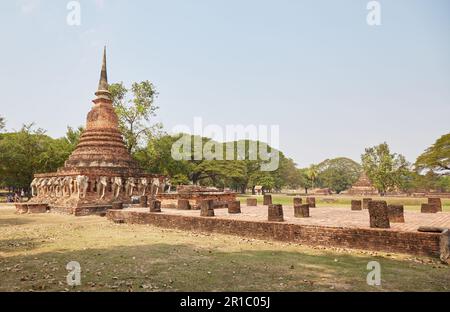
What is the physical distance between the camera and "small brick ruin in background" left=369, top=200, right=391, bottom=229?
816 cm

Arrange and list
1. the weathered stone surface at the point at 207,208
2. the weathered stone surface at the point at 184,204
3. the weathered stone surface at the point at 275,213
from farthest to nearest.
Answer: the weathered stone surface at the point at 184,204 → the weathered stone surface at the point at 207,208 → the weathered stone surface at the point at 275,213

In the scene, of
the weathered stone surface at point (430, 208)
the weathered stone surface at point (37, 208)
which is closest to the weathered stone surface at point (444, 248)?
the weathered stone surface at point (430, 208)

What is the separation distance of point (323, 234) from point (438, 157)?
107 ft

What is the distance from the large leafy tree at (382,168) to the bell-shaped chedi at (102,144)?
118 feet

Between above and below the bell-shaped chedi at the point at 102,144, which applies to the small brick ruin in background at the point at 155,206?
below

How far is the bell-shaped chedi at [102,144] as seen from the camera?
2272cm

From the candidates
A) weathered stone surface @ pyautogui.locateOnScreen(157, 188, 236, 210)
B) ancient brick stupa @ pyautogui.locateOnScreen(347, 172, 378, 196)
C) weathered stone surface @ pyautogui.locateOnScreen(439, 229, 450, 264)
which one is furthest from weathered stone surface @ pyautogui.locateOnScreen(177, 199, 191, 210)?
ancient brick stupa @ pyautogui.locateOnScreen(347, 172, 378, 196)

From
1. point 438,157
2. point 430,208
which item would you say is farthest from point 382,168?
point 430,208

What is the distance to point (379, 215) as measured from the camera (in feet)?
27.0

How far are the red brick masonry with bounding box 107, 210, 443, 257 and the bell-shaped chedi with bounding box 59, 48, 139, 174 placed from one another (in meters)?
11.7

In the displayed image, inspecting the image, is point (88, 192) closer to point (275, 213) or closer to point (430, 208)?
point (275, 213)

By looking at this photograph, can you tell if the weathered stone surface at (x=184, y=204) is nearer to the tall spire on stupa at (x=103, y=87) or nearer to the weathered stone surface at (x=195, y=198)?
the weathered stone surface at (x=195, y=198)

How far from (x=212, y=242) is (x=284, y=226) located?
2255 mm
